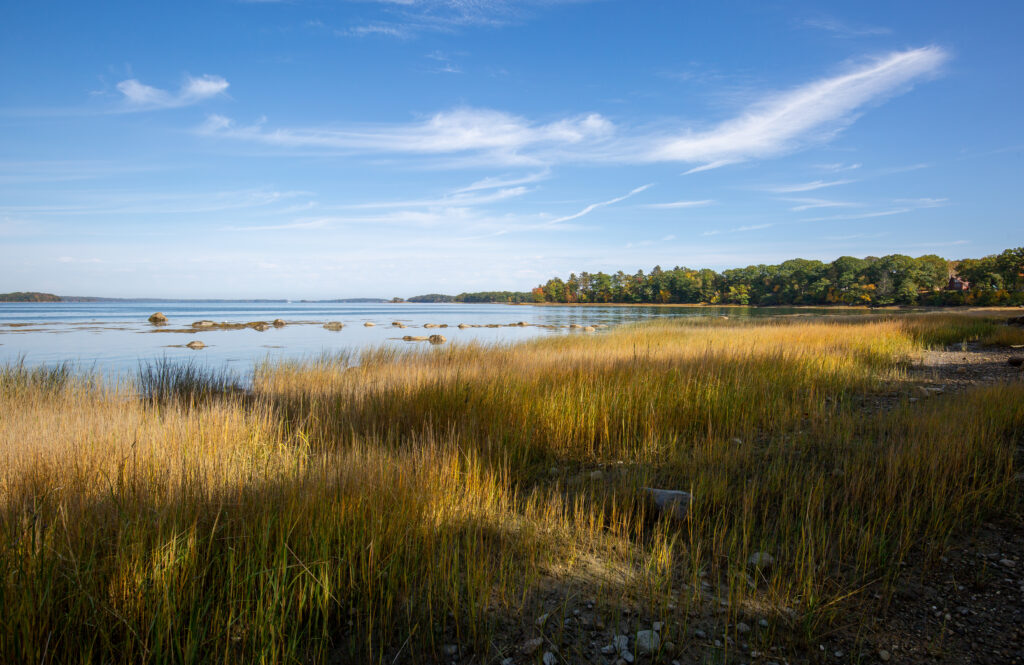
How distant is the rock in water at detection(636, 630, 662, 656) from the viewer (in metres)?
2.16

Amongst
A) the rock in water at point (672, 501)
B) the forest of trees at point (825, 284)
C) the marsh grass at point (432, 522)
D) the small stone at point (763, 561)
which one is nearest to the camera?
the marsh grass at point (432, 522)

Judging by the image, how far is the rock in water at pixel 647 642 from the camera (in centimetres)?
216

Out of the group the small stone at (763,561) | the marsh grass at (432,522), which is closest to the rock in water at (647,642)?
the marsh grass at (432,522)

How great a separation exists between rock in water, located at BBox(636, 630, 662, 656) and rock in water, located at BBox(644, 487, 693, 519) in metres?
1.23

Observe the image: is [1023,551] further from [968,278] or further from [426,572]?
[968,278]

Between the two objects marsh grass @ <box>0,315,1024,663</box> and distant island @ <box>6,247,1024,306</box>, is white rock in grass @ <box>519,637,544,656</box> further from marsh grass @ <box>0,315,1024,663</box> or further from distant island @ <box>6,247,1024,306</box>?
distant island @ <box>6,247,1024,306</box>

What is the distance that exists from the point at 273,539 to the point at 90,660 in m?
0.85

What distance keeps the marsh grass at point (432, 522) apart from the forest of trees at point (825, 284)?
67.9 m

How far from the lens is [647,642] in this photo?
2.18m

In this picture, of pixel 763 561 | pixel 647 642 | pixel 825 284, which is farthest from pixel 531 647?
pixel 825 284

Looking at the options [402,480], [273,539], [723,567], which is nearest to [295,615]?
[273,539]

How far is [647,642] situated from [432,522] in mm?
1377

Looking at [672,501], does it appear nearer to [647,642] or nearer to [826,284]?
[647,642]

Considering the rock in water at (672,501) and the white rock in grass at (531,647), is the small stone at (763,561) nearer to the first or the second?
the rock in water at (672,501)
